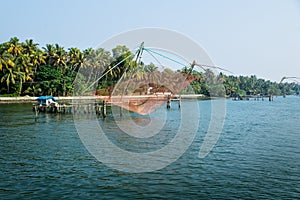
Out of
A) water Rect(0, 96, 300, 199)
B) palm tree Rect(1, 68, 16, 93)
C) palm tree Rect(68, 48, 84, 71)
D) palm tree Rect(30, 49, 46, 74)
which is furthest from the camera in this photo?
palm tree Rect(68, 48, 84, 71)

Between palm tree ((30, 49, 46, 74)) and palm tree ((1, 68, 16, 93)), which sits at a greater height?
palm tree ((30, 49, 46, 74))

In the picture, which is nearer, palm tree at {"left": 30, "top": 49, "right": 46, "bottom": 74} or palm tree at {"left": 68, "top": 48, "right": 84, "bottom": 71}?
palm tree at {"left": 30, "top": 49, "right": 46, "bottom": 74}

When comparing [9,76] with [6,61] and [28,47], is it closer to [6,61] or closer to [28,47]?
[6,61]

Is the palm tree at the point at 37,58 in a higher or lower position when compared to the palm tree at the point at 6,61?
higher

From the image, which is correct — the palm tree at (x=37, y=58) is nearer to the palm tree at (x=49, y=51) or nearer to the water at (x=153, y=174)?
the palm tree at (x=49, y=51)

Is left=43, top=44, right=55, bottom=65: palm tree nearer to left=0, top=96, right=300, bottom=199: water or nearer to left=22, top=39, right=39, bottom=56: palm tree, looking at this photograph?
left=22, top=39, right=39, bottom=56: palm tree

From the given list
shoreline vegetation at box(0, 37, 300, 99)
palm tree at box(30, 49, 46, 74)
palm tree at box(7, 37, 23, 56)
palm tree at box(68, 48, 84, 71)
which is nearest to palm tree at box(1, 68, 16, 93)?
shoreline vegetation at box(0, 37, 300, 99)

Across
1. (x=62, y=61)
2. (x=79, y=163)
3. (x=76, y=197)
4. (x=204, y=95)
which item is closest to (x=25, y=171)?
(x=79, y=163)

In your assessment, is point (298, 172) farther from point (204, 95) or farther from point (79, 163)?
point (204, 95)

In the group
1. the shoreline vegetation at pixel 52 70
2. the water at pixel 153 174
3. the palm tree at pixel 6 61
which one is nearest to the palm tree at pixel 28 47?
the shoreline vegetation at pixel 52 70

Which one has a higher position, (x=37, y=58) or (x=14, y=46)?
(x=14, y=46)

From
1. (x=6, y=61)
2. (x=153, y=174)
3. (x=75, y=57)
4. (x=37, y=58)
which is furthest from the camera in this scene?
(x=75, y=57)

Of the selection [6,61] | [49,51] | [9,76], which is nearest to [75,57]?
[49,51]

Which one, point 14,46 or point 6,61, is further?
point 14,46
